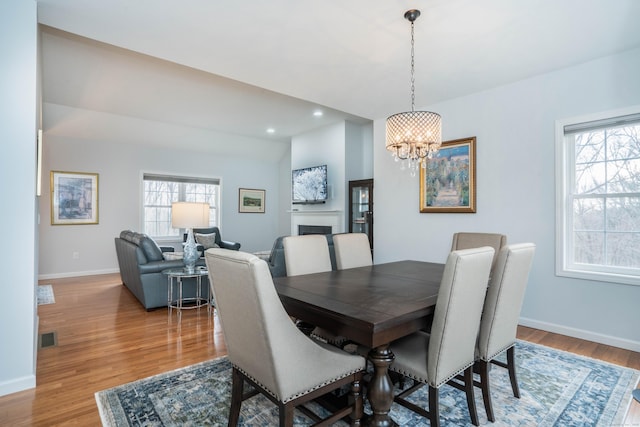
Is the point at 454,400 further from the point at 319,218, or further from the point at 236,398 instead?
the point at 319,218

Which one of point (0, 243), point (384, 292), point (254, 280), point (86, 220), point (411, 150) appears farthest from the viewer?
point (86, 220)

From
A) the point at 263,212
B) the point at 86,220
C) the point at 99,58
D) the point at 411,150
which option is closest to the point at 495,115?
the point at 411,150

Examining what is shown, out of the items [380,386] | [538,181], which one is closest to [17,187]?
[380,386]

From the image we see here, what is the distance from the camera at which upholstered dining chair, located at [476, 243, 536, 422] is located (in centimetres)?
179

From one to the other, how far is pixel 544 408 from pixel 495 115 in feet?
9.49

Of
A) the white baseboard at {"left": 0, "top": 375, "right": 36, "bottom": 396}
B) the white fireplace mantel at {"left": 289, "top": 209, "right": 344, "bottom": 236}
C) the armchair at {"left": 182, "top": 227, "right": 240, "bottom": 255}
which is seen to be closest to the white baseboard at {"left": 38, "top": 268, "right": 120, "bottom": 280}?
the armchair at {"left": 182, "top": 227, "right": 240, "bottom": 255}

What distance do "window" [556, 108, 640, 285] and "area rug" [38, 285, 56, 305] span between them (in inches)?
235

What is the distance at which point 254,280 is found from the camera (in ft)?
4.12

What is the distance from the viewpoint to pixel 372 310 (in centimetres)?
155

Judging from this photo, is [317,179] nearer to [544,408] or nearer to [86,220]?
[86,220]

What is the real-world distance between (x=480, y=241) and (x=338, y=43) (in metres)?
2.09

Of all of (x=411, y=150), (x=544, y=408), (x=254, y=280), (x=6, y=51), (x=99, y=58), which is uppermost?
(x=99, y=58)

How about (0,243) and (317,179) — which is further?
(317,179)

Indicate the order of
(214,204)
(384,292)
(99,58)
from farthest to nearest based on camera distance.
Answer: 1. (214,204)
2. (99,58)
3. (384,292)
